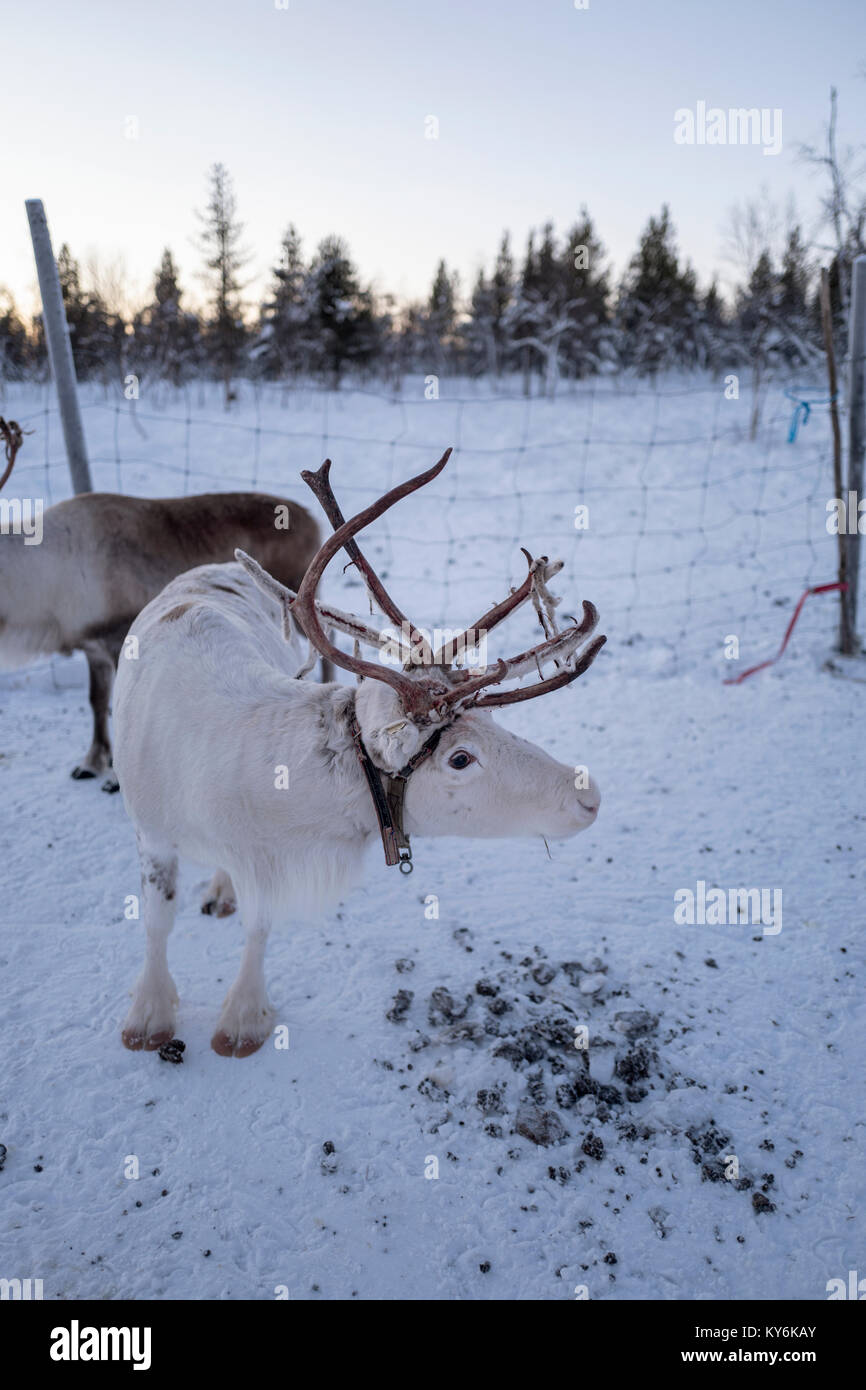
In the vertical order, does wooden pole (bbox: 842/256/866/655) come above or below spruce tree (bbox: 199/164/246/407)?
below

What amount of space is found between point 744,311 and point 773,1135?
2771 centimetres

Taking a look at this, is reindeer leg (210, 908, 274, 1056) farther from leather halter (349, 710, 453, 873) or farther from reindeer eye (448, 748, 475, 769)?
reindeer eye (448, 748, 475, 769)

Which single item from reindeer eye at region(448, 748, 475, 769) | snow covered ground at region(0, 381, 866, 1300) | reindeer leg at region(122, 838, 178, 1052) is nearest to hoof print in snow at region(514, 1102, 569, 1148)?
snow covered ground at region(0, 381, 866, 1300)

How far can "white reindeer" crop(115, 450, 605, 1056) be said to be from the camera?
208 cm

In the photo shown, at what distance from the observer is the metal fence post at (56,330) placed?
479cm

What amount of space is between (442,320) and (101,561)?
38599 millimetres

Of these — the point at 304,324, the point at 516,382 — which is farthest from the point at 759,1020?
the point at 516,382

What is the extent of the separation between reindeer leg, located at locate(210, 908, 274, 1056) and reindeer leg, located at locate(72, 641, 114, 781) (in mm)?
2060

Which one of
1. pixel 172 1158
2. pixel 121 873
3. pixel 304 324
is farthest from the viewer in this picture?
pixel 304 324

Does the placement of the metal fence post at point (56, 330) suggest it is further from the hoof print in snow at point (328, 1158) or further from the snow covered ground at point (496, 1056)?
the hoof print in snow at point (328, 1158)

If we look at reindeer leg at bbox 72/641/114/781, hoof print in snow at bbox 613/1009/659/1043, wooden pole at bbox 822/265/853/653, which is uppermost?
wooden pole at bbox 822/265/853/653
